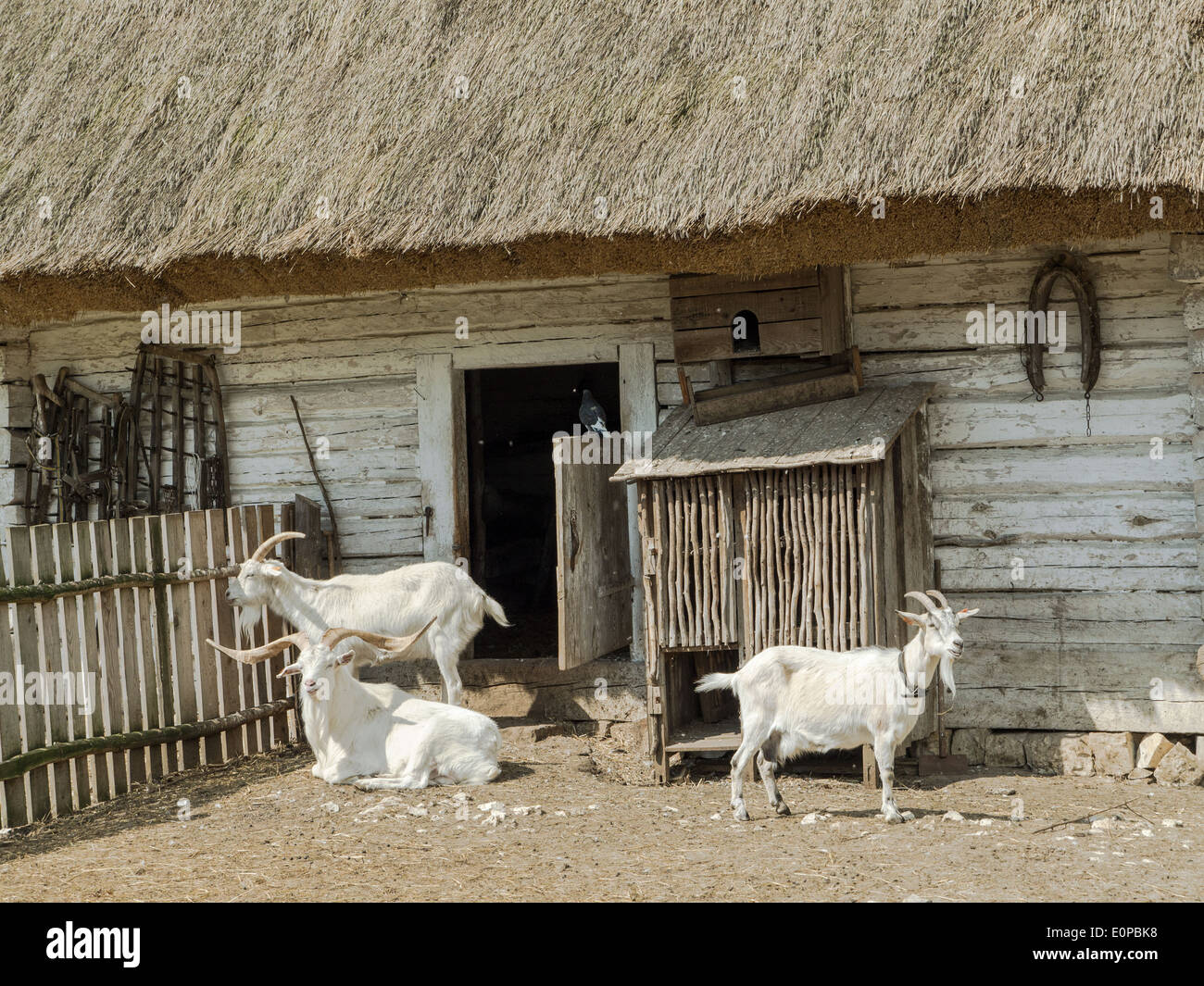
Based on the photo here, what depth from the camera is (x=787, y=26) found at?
7.18 meters

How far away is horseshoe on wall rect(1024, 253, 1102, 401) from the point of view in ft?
22.4

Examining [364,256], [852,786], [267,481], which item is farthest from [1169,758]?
[267,481]

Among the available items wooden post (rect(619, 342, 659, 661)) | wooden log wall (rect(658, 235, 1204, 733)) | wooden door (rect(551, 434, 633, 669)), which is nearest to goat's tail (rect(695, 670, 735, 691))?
wooden door (rect(551, 434, 633, 669))

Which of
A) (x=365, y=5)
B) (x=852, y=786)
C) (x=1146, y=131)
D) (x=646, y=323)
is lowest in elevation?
(x=852, y=786)

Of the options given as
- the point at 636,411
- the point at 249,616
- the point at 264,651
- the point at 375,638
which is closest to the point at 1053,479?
the point at 636,411

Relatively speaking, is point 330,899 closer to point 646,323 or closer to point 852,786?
point 852,786

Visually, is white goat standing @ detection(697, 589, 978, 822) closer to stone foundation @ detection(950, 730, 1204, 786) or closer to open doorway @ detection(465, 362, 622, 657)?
stone foundation @ detection(950, 730, 1204, 786)

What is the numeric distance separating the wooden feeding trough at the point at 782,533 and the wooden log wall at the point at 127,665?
8.33 feet

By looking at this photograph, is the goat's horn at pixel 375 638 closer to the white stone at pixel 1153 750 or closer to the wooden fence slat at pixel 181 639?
the wooden fence slat at pixel 181 639

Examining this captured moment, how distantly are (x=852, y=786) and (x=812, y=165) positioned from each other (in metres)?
3.09

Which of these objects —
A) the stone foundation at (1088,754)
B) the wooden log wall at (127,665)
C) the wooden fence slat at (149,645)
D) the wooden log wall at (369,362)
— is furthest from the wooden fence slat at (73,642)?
the stone foundation at (1088,754)

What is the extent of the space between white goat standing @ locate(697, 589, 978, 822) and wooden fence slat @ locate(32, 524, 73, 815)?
312cm

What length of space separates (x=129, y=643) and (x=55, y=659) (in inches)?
23.2

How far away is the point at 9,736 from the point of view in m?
6.01
